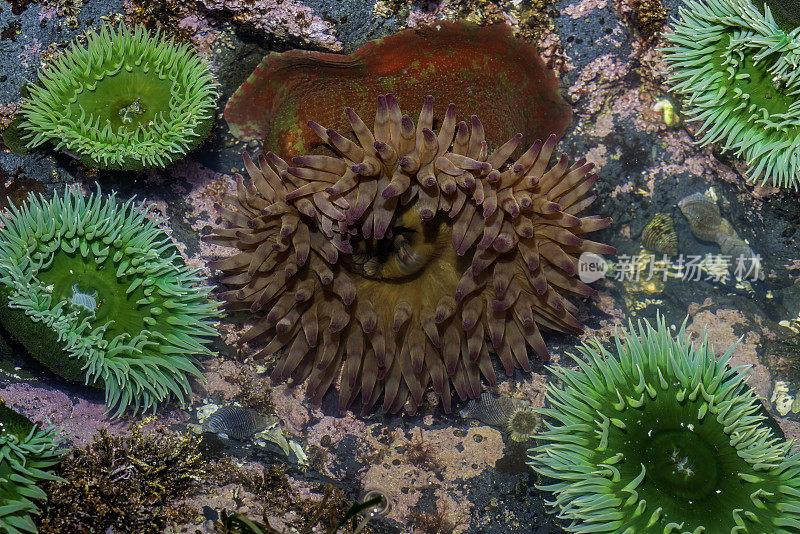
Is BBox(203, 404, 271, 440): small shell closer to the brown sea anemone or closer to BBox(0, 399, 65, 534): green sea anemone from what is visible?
the brown sea anemone

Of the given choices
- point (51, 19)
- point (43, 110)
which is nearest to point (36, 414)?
point (43, 110)

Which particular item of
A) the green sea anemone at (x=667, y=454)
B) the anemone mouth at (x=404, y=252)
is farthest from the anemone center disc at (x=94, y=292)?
the green sea anemone at (x=667, y=454)

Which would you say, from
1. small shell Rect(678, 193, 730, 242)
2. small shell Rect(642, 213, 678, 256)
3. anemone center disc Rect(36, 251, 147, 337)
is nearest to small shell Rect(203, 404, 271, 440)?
anemone center disc Rect(36, 251, 147, 337)

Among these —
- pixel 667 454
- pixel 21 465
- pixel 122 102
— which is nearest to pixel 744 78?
pixel 667 454

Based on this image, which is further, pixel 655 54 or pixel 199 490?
pixel 655 54

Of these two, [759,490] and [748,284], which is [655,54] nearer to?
[748,284]

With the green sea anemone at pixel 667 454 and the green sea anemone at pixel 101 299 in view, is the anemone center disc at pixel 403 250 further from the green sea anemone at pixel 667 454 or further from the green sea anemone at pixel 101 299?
the green sea anemone at pixel 667 454
